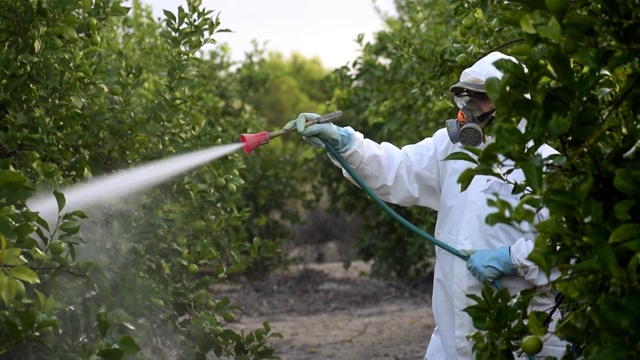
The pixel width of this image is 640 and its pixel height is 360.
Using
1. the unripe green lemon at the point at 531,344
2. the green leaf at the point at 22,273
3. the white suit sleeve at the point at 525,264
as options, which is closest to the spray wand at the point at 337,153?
the white suit sleeve at the point at 525,264

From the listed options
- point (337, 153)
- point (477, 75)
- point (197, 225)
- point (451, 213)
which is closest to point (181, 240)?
point (197, 225)

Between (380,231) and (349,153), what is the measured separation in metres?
5.59

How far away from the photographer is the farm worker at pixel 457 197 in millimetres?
3994

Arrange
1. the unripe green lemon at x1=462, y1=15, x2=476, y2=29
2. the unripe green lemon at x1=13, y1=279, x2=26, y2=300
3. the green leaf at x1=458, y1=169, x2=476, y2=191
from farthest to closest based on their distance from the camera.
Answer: the unripe green lemon at x1=462, y1=15, x2=476, y2=29 → the unripe green lemon at x1=13, y1=279, x2=26, y2=300 → the green leaf at x1=458, y1=169, x2=476, y2=191

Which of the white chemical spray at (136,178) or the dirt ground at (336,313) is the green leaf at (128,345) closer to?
the white chemical spray at (136,178)

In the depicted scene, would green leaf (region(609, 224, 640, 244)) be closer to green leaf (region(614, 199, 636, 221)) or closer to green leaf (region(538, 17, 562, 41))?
green leaf (region(614, 199, 636, 221))

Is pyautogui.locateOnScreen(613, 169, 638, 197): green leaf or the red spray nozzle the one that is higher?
the red spray nozzle

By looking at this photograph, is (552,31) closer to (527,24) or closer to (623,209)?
(527,24)

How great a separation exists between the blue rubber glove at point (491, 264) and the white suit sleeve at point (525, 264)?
0.08 ft

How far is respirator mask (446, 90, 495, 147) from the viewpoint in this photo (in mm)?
4102

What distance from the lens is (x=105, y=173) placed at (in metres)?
4.76

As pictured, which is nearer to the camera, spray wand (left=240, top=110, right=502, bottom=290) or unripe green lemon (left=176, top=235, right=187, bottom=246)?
spray wand (left=240, top=110, right=502, bottom=290)

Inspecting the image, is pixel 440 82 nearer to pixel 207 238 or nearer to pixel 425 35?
pixel 207 238

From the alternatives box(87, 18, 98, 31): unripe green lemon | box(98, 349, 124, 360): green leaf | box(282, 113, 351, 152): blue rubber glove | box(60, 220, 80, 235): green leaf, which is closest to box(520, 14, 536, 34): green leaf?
box(98, 349, 124, 360): green leaf
